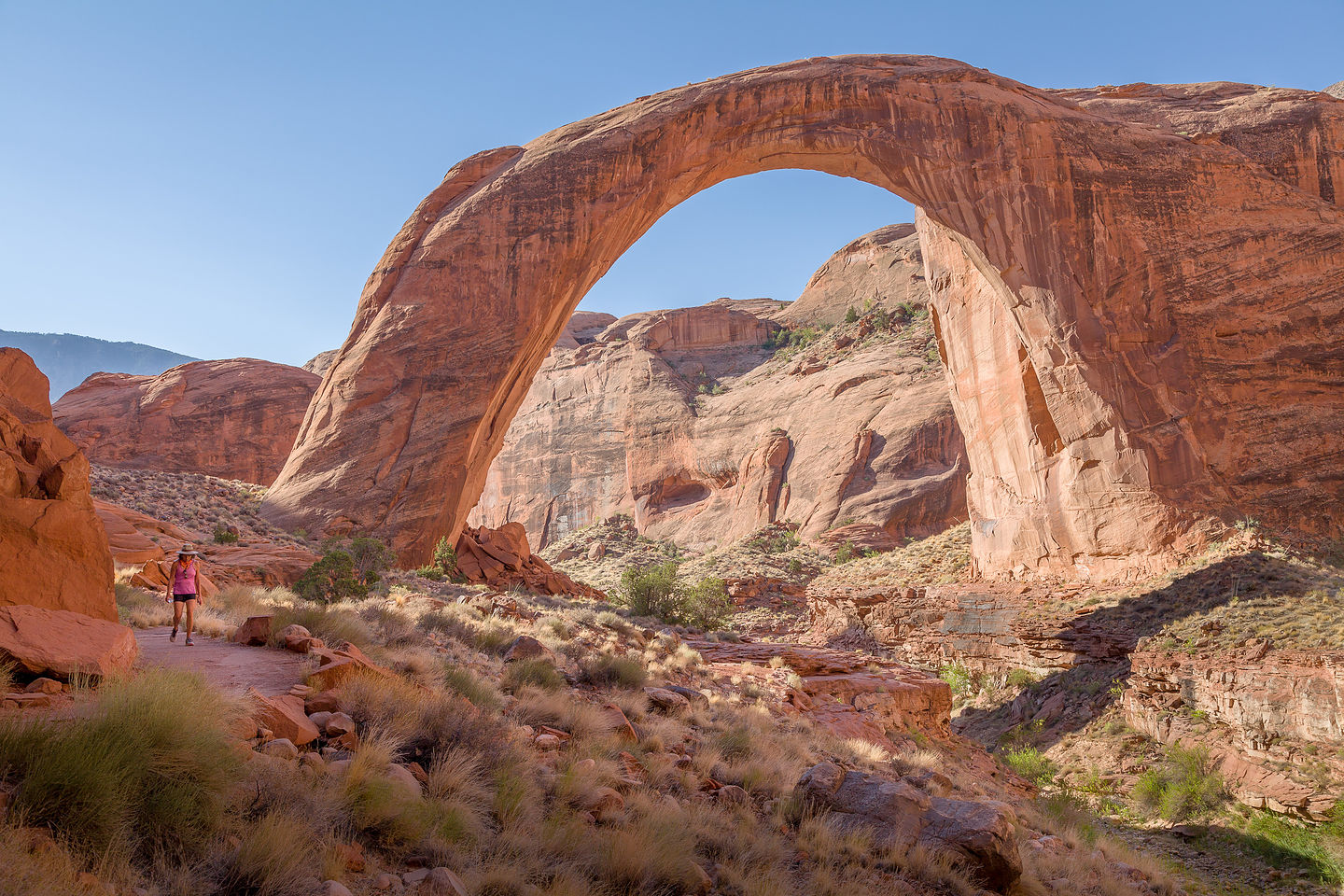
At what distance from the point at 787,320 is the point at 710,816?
50355 millimetres

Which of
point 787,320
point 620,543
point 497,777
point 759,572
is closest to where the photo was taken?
point 497,777

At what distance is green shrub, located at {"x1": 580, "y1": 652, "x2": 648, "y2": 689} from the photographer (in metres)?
7.84

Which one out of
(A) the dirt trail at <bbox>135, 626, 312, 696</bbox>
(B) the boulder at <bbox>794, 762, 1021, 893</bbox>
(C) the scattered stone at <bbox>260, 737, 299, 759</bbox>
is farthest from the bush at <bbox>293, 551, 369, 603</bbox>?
(B) the boulder at <bbox>794, 762, 1021, 893</bbox>

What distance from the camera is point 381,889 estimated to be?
2936 mm

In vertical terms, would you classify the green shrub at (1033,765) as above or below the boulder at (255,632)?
below

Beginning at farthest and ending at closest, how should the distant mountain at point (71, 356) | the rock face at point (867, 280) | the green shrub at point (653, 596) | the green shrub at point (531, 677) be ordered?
the distant mountain at point (71, 356) → the rock face at point (867, 280) → the green shrub at point (653, 596) → the green shrub at point (531, 677)

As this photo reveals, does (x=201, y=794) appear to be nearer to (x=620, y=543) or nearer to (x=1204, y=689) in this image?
(x=1204, y=689)

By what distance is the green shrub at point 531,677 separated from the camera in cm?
659

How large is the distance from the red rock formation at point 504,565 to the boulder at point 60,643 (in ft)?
47.2

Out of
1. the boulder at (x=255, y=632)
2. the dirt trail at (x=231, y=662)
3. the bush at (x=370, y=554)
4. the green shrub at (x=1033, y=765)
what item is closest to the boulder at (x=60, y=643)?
the dirt trail at (x=231, y=662)

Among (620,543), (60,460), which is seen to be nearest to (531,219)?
(60,460)

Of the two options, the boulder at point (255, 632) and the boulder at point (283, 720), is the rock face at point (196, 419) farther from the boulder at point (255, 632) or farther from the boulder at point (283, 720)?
the boulder at point (283, 720)

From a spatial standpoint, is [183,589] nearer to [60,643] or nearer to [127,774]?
[60,643]

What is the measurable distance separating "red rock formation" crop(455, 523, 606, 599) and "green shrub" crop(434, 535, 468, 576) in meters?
0.65
